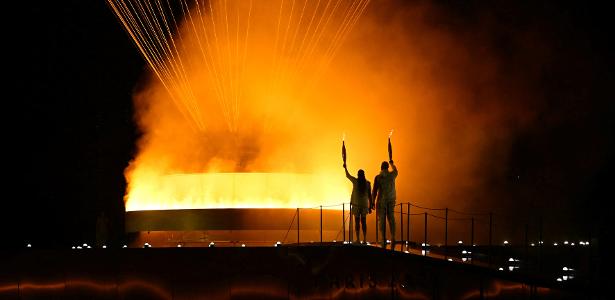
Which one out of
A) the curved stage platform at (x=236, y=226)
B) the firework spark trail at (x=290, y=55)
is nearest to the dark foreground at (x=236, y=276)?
the curved stage platform at (x=236, y=226)

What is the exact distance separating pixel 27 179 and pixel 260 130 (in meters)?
13.3

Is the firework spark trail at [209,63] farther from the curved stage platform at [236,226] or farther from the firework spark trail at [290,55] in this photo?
the curved stage platform at [236,226]

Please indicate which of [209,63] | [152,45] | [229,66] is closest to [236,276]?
[229,66]

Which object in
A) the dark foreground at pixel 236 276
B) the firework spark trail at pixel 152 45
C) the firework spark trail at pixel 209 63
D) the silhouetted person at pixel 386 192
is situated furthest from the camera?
the firework spark trail at pixel 152 45

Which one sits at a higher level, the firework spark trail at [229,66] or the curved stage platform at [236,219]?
the firework spark trail at [229,66]

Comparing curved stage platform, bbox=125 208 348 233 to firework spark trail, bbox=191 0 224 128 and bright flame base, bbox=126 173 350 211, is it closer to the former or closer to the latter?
bright flame base, bbox=126 173 350 211

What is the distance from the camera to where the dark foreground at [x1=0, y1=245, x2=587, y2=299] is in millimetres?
16531

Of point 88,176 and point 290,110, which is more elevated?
point 290,110

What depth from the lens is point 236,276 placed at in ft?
59.4

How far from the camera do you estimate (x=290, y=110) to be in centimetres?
2847

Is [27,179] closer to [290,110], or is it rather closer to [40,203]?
[40,203]

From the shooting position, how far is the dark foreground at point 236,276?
16.5 metres

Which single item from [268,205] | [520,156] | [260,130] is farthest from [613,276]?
[520,156]

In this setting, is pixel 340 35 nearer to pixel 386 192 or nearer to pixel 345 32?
pixel 345 32
